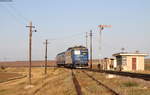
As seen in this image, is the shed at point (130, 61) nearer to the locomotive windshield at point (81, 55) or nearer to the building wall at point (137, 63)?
the building wall at point (137, 63)

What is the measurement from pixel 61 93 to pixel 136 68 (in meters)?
41.5

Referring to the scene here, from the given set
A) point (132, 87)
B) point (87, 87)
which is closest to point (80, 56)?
point (87, 87)

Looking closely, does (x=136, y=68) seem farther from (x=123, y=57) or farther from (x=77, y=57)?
(x=77, y=57)

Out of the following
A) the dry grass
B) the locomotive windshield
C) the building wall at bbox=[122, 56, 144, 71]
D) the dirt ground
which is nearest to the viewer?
the dry grass

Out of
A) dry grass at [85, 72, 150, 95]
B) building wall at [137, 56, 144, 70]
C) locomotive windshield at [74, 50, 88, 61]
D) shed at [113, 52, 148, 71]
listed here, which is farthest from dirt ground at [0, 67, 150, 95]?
locomotive windshield at [74, 50, 88, 61]

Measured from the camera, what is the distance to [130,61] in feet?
191

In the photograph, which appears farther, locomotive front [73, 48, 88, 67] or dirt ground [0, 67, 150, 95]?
locomotive front [73, 48, 88, 67]

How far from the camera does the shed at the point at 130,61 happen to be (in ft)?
189

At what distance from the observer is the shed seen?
189 ft

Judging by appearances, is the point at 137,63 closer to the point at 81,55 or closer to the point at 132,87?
the point at 81,55

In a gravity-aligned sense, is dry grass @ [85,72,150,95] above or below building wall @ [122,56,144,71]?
below

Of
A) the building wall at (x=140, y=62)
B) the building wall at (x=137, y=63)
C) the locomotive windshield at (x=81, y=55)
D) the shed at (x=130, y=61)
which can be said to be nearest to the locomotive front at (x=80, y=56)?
the locomotive windshield at (x=81, y=55)

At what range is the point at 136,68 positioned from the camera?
6000cm

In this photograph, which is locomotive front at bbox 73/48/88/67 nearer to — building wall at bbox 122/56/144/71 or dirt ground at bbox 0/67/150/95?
building wall at bbox 122/56/144/71
